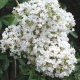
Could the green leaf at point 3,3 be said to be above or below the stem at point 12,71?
above

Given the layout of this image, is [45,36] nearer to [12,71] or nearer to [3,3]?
[3,3]

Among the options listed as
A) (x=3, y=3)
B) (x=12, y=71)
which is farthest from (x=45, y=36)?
(x=12, y=71)

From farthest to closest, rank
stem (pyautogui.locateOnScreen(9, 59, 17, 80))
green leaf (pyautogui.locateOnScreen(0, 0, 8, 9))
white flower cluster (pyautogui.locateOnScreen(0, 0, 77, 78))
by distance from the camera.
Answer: stem (pyautogui.locateOnScreen(9, 59, 17, 80)) < green leaf (pyautogui.locateOnScreen(0, 0, 8, 9)) < white flower cluster (pyautogui.locateOnScreen(0, 0, 77, 78))

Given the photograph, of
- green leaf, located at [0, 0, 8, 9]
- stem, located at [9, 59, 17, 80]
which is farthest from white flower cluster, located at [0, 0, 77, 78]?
stem, located at [9, 59, 17, 80]

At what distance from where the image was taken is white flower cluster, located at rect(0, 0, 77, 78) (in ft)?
5.62

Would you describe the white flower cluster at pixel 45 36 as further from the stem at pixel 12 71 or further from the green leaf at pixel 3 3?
the stem at pixel 12 71

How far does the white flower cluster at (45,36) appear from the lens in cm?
171

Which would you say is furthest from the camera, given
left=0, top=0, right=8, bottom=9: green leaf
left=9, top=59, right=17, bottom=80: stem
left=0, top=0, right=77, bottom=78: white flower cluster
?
left=9, top=59, right=17, bottom=80: stem

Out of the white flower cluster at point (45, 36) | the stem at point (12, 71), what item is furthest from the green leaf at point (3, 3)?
the stem at point (12, 71)

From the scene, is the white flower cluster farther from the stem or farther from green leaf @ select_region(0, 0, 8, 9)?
the stem

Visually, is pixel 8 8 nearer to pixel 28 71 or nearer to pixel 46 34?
pixel 28 71

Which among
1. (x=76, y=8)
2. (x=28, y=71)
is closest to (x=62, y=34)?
(x=28, y=71)

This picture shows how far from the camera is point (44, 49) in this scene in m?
1.76

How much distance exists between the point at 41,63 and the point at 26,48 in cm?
13
